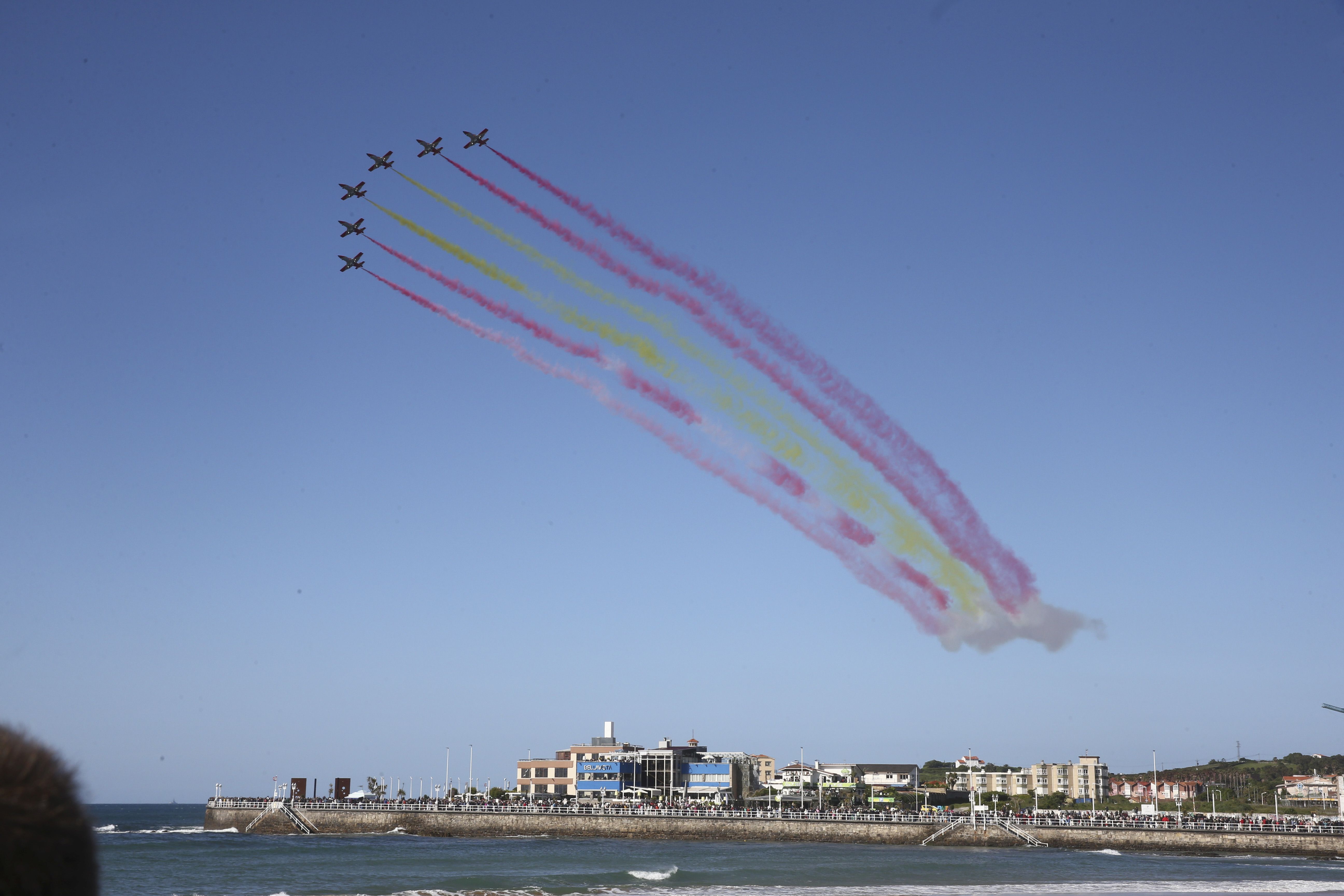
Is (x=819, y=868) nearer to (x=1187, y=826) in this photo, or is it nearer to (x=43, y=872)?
(x=1187, y=826)

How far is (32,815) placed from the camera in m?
2.79

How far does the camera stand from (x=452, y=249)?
60.0 meters

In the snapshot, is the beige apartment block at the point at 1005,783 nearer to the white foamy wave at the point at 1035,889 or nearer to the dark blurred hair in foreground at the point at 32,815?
the white foamy wave at the point at 1035,889

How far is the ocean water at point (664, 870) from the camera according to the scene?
54.0m

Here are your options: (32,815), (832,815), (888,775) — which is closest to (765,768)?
(888,775)

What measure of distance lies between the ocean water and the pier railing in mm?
5910

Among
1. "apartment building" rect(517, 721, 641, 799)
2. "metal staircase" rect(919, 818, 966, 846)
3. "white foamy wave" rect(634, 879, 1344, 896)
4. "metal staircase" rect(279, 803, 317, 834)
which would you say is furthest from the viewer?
"apartment building" rect(517, 721, 641, 799)

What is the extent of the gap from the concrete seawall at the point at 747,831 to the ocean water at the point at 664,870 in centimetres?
335

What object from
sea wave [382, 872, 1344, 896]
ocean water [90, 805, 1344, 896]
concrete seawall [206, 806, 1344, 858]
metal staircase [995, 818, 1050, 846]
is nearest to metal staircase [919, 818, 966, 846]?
concrete seawall [206, 806, 1344, 858]

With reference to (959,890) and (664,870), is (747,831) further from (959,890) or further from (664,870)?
(959,890)

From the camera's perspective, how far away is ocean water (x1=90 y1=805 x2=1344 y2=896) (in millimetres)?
54031

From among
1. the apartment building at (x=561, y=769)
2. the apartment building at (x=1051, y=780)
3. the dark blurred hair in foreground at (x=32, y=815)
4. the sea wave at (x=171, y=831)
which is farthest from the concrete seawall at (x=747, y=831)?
the dark blurred hair in foreground at (x=32, y=815)

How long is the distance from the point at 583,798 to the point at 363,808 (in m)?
25.0

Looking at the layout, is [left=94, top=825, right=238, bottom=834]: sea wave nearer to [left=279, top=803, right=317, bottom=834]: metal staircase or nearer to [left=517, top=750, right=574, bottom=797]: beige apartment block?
[left=279, top=803, right=317, bottom=834]: metal staircase
